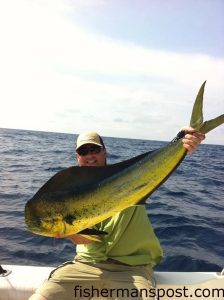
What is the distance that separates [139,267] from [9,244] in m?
4.18

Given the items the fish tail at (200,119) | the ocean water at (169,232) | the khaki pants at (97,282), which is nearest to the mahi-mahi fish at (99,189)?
the fish tail at (200,119)

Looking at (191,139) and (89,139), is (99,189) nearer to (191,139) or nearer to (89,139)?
(191,139)

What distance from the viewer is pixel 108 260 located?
3510mm

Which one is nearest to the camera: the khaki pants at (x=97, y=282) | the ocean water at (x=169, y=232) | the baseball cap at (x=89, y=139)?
the khaki pants at (x=97, y=282)

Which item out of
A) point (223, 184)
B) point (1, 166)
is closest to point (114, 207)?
point (223, 184)

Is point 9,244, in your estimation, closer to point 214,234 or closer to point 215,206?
point 214,234

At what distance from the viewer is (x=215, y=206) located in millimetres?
11383

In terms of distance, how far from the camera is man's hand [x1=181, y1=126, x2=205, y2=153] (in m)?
2.02

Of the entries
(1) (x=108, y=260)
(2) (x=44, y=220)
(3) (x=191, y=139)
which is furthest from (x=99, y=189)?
(1) (x=108, y=260)

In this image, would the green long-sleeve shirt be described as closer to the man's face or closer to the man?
the man

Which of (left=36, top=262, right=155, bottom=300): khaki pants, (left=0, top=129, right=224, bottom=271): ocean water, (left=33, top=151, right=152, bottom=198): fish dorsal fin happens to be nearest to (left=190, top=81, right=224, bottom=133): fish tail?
(left=33, top=151, right=152, bottom=198): fish dorsal fin

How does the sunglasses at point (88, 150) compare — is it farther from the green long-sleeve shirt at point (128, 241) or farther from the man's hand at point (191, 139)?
the man's hand at point (191, 139)

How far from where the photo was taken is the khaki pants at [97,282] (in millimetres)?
3289

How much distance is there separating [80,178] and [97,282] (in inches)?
67.8
